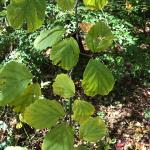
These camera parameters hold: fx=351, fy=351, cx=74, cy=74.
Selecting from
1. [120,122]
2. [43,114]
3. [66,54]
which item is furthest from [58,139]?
[120,122]

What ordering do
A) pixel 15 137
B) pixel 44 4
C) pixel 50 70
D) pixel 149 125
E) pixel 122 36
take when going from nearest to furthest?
pixel 44 4 < pixel 122 36 < pixel 15 137 < pixel 149 125 < pixel 50 70

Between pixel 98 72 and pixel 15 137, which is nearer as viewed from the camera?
pixel 98 72

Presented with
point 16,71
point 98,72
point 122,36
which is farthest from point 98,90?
point 122,36

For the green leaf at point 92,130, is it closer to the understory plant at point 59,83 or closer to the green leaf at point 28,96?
the understory plant at point 59,83

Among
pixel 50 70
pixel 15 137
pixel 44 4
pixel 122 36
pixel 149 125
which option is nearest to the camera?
pixel 44 4

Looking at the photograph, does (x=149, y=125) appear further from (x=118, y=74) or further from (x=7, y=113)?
(x=7, y=113)

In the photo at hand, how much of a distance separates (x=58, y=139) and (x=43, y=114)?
56mm

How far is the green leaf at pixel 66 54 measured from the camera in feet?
2.22

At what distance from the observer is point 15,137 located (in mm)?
4074

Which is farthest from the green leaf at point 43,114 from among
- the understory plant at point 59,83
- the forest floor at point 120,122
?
the forest floor at point 120,122

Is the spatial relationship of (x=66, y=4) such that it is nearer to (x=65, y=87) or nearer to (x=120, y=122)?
(x=65, y=87)

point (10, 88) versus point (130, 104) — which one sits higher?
point (10, 88)

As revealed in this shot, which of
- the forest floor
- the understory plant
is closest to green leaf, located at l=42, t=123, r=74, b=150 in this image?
the understory plant

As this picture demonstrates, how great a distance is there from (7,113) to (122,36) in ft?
5.32
